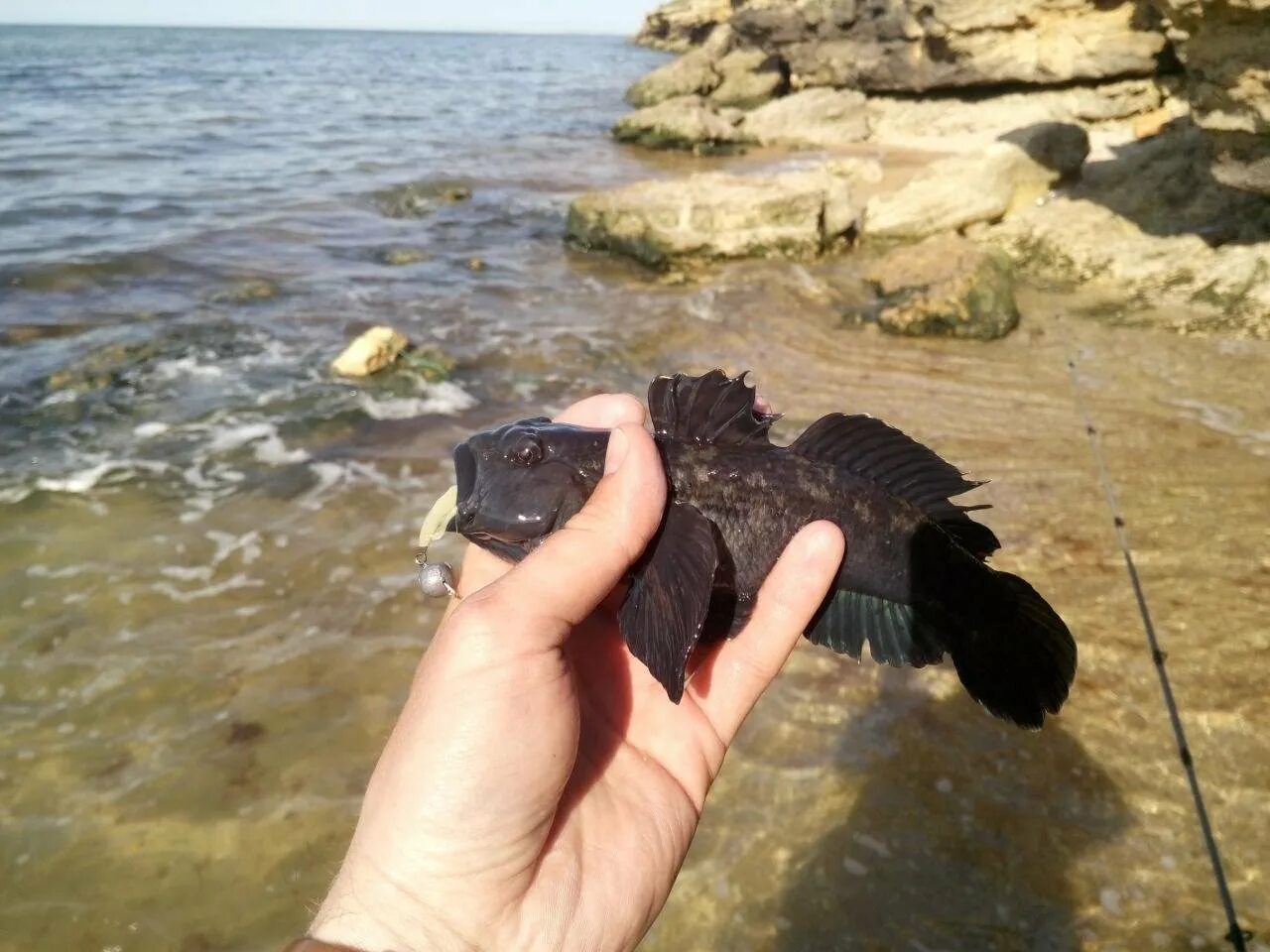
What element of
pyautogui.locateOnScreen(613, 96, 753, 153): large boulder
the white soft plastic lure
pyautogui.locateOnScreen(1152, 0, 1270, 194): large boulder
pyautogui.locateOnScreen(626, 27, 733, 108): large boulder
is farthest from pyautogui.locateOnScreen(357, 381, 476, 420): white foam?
pyautogui.locateOnScreen(626, 27, 733, 108): large boulder

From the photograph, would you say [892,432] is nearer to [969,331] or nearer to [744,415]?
[744,415]

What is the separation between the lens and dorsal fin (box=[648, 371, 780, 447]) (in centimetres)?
292

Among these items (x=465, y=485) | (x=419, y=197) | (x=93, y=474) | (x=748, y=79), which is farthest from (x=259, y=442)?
(x=748, y=79)

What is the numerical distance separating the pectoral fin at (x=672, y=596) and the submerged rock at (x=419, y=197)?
15719 millimetres

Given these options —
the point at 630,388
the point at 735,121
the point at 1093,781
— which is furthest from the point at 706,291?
the point at 735,121

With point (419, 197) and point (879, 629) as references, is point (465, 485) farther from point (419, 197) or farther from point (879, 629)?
point (419, 197)

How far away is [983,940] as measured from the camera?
11.9ft

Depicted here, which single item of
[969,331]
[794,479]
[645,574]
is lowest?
[969,331]

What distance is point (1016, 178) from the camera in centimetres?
1312

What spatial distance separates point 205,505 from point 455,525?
529cm

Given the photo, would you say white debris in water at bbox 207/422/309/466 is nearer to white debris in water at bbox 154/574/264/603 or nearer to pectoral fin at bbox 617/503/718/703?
white debris in water at bbox 154/574/264/603

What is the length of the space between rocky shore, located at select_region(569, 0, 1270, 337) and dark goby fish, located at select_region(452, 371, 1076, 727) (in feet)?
24.2

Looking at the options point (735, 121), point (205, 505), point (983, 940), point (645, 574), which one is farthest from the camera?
point (735, 121)

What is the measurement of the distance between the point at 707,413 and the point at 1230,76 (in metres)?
9.06
